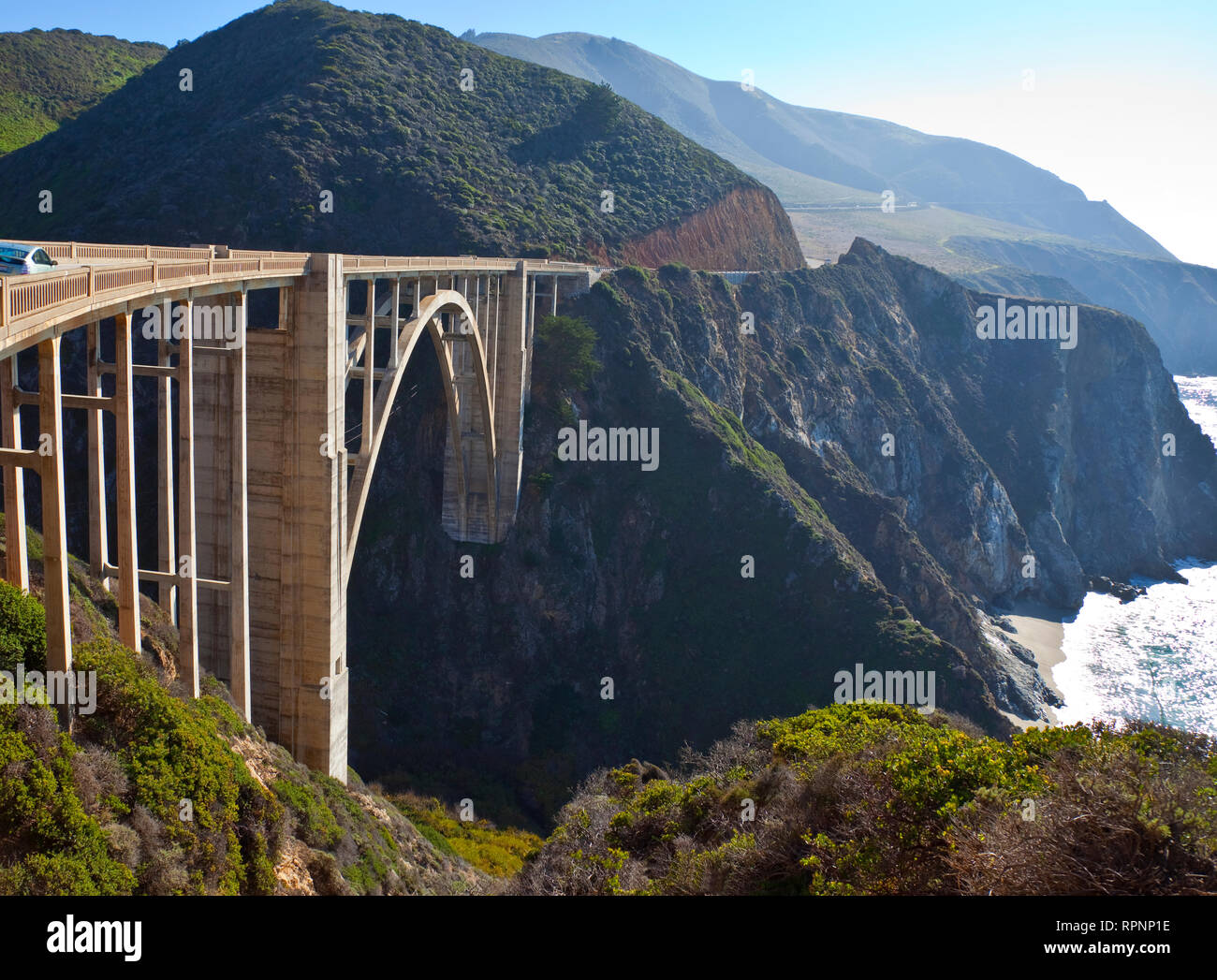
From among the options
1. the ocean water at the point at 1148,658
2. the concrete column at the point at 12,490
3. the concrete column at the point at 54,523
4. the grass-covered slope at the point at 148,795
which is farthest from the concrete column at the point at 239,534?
the ocean water at the point at 1148,658

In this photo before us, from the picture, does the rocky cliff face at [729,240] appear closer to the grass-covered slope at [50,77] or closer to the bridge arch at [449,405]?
the bridge arch at [449,405]

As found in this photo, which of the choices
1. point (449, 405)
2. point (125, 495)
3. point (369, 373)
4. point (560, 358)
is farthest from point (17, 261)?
point (560, 358)

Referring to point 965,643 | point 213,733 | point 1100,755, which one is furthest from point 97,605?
point 965,643

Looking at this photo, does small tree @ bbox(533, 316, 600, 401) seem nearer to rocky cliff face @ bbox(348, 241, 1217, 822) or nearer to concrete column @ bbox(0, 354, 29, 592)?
rocky cliff face @ bbox(348, 241, 1217, 822)

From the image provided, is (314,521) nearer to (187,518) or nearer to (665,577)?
(187,518)

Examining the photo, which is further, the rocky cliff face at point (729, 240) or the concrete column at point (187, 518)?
the rocky cliff face at point (729, 240)

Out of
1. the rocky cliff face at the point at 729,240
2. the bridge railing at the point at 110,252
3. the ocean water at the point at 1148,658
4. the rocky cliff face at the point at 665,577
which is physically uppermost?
the rocky cliff face at the point at 729,240
